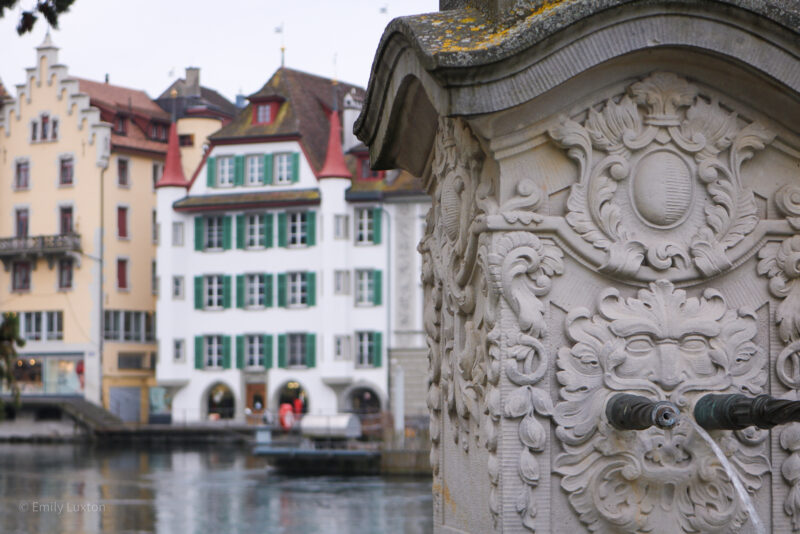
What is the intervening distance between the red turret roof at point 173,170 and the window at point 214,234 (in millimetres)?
1707

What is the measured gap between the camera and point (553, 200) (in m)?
3.26

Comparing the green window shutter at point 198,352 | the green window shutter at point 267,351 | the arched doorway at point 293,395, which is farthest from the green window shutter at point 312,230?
the green window shutter at point 198,352

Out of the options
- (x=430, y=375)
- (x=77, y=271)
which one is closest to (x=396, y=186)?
(x=77, y=271)

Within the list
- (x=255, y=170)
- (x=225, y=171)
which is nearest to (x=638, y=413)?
(x=255, y=170)

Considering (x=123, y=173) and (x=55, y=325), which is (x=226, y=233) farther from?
(x=55, y=325)

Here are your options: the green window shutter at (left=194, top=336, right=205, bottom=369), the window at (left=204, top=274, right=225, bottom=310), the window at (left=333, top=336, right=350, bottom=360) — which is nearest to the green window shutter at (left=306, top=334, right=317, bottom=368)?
the window at (left=333, top=336, right=350, bottom=360)

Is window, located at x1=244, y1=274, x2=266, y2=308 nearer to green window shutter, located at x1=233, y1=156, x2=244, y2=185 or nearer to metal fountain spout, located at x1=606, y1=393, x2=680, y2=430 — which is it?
green window shutter, located at x1=233, y1=156, x2=244, y2=185

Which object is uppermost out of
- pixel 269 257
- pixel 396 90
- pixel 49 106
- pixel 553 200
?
pixel 49 106

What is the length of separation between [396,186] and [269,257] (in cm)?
531

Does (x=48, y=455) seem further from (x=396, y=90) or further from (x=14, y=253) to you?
(x=396, y=90)

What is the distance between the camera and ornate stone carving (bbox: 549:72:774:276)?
3.25 m

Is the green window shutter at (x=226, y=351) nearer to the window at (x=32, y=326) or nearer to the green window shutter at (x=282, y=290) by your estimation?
the green window shutter at (x=282, y=290)

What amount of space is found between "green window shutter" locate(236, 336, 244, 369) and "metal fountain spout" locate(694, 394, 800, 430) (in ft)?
156

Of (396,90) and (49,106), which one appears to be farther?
(49,106)
